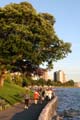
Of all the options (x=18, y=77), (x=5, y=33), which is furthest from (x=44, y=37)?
(x=18, y=77)

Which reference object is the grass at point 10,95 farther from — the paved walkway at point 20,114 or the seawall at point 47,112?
the seawall at point 47,112

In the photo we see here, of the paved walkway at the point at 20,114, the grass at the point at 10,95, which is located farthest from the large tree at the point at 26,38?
the paved walkway at the point at 20,114

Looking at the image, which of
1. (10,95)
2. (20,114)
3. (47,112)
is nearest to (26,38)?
(10,95)

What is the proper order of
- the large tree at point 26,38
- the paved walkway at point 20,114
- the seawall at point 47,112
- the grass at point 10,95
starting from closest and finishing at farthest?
the seawall at point 47,112, the paved walkway at point 20,114, the grass at point 10,95, the large tree at point 26,38

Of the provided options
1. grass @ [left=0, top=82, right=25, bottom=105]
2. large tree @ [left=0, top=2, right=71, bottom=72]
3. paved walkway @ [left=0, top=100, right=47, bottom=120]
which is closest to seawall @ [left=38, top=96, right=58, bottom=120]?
paved walkway @ [left=0, top=100, right=47, bottom=120]

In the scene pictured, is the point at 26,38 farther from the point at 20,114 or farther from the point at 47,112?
the point at 47,112

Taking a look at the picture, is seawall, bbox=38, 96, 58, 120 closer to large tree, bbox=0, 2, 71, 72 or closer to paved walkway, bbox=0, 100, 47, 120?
paved walkway, bbox=0, 100, 47, 120

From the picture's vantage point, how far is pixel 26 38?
2285 inches

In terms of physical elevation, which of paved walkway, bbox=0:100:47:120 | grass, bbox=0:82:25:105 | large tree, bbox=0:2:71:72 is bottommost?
paved walkway, bbox=0:100:47:120

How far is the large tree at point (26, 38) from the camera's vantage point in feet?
187

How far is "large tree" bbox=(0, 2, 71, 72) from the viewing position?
57.0 meters

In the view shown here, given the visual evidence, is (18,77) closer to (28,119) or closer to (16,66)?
(16,66)

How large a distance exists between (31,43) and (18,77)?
55.2 m

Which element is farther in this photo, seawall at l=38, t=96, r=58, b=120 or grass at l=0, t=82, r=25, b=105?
grass at l=0, t=82, r=25, b=105
